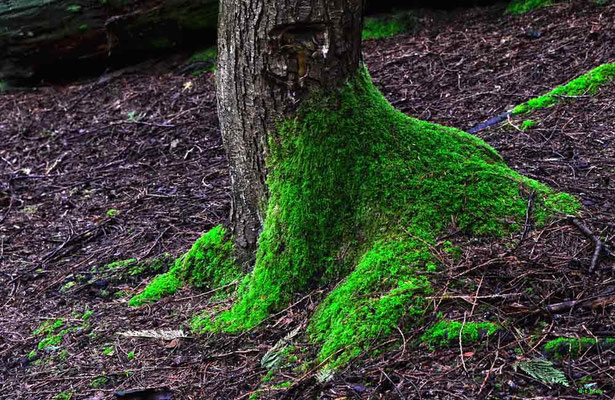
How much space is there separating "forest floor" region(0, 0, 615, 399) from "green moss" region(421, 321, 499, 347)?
1.6 inches

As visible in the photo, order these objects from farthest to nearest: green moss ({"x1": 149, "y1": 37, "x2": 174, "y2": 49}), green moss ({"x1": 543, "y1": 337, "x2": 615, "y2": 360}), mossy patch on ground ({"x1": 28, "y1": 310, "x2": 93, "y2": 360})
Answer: green moss ({"x1": 149, "y1": 37, "x2": 174, "y2": 49}) → mossy patch on ground ({"x1": 28, "y1": 310, "x2": 93, "y2": 360}) → green moss ({"x1": 543, "y1": 337, "x2": 615, "y2": 360})

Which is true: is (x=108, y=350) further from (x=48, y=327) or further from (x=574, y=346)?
(x=574, y=346)

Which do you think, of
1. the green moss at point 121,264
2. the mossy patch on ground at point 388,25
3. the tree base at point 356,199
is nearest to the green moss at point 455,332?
the tree base at point 356,199

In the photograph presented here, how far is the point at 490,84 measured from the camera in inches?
238

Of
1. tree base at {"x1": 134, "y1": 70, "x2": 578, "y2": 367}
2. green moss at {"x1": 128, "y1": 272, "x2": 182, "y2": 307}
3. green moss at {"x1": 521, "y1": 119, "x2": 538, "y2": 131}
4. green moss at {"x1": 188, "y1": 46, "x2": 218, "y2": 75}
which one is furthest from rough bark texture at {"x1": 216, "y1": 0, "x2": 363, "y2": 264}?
green moss at {"x1": 188, "y1": 46, "x2": 218, "y2": 75}

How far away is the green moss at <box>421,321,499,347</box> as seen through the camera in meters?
2.53

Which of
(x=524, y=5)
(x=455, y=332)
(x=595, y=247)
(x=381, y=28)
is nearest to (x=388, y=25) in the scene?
(x=381, y=28)

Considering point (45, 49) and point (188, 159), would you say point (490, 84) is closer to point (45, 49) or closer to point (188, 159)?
point (188, 159)

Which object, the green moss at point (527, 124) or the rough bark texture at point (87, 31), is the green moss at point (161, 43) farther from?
the green moss at point (527, 124)

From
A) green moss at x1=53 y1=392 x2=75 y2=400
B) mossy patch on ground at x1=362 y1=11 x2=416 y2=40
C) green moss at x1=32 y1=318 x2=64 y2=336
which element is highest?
mossy patch on ground at x1=362 y1=11 x2=416 y2=40

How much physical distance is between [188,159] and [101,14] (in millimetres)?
3560

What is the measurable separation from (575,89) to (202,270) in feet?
11.2

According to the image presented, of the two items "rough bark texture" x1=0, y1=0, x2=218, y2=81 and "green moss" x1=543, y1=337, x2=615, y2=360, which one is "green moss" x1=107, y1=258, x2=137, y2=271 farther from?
"rough bark texture" x1=0, y1=0, x2=218, y2=81

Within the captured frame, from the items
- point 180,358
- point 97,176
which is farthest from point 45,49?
point 180,358
